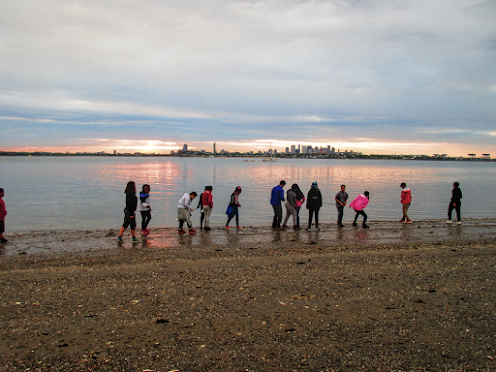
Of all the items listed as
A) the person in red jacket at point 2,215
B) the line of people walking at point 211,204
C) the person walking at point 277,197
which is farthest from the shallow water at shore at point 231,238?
the person walking at point 277,197

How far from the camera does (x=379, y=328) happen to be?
17.1 feet

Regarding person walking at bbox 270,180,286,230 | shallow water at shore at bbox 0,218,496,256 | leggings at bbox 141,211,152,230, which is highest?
person walking at bbox 270,180,286,230

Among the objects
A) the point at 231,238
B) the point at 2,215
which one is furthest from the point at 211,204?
the point at 2,215

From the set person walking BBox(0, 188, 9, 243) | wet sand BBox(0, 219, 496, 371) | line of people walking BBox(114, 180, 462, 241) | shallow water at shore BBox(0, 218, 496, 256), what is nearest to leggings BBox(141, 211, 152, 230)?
line of people walking BBox(114, 180, 462, 241)

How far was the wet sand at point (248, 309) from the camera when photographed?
438 centimetres

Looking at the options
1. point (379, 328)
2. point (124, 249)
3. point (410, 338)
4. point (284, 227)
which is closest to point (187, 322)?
point (379, 328)

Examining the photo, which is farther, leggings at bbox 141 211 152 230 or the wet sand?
leggings at bbox 141 211 152 230

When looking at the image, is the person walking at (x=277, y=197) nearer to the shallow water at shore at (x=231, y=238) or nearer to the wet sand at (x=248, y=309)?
the shallow water at shore at (x=231, y=238)

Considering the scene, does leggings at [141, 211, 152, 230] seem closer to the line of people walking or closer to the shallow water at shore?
the line of people walking

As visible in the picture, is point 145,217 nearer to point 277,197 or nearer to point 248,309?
point 277,197

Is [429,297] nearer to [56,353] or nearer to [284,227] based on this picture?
[56,353]

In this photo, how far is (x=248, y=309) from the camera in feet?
19.2

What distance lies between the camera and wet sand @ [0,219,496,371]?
14.4 feet

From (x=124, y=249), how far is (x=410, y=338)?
8800mm
